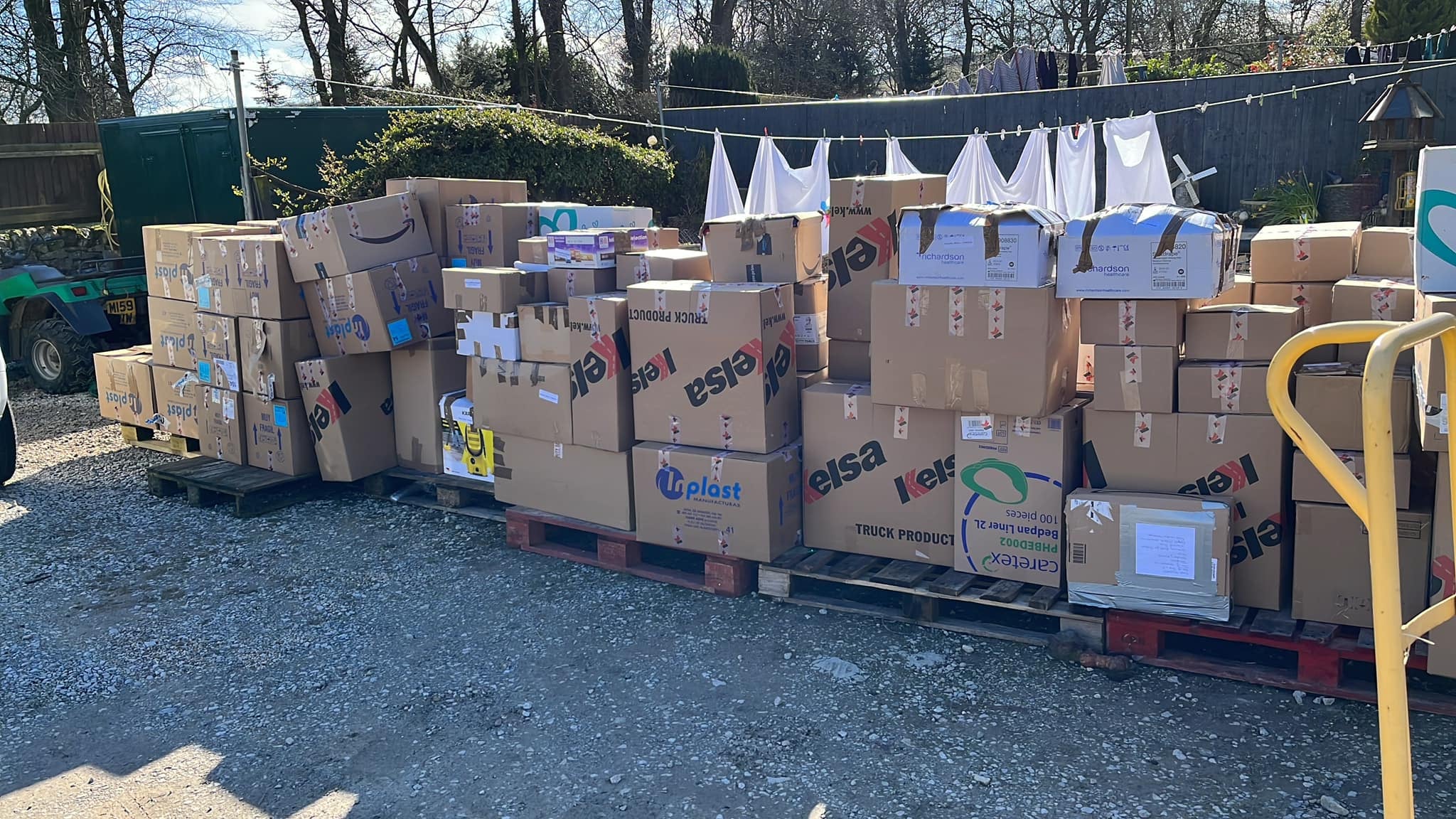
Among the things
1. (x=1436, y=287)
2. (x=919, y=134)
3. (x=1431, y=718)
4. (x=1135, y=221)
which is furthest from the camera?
(x=919, y=134)

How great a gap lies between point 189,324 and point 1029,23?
21793 millimetres

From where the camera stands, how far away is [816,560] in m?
5.02

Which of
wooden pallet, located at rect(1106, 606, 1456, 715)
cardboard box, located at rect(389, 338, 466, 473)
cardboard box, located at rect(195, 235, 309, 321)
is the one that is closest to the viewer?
wooden pallet, located at rect(1106, 606, 1456, 715)

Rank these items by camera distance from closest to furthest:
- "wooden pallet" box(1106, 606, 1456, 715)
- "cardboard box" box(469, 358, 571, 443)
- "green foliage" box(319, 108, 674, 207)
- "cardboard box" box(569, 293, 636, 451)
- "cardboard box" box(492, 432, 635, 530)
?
"wooden pallet" box(1106, 606, 1456, 715)
"cardboard box" box(569, 293, 636, 451)
"cardboard box" box(492, 432, 635, 530)
"cardboard box" box(469, 358, 571, 443)
"green foliage" box(319, 108, 674, 207)

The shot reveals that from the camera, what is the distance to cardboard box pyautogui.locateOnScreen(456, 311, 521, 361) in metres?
5.75

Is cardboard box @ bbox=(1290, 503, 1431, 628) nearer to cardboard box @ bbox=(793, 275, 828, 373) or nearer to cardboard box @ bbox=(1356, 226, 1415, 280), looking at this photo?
cardboard box @ bbox=(1356, 226, 1415, 280)

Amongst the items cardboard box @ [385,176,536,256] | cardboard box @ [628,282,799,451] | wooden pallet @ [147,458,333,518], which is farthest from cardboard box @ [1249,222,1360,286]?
wooden pallet @ [147,458,333,518]

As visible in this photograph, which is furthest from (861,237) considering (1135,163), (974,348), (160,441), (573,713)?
(160,441)

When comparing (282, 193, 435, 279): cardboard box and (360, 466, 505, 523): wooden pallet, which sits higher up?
(282, 193, 435, 279): cardboard box

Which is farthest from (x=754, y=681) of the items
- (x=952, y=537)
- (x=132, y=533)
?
(x=132, y=533)

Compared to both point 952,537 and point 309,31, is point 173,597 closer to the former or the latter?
point 952,537

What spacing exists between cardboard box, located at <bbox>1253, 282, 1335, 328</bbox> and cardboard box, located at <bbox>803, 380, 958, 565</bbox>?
4.85 ft

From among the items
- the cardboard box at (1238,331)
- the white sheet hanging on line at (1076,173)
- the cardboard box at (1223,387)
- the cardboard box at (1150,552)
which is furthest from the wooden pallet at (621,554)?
the white sheet hanging on line at (1076,173)

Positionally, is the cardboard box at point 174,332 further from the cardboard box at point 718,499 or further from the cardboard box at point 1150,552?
the cardboard box at point 1150,552
